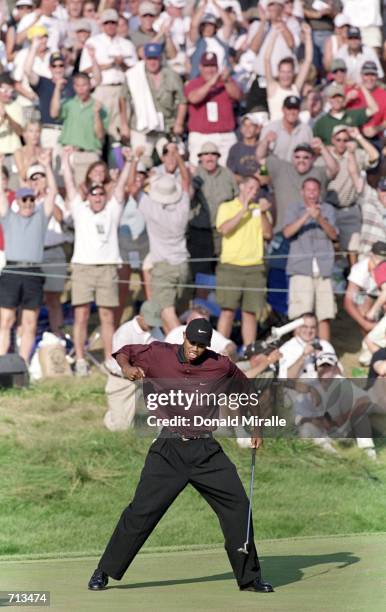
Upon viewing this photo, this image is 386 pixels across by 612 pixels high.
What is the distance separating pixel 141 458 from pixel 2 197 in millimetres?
3003

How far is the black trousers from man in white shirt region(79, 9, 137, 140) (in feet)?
28.5

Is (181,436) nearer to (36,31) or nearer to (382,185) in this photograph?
(382,185)

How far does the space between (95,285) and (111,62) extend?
2904mm

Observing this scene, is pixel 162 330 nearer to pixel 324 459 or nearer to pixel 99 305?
pixel 99 305

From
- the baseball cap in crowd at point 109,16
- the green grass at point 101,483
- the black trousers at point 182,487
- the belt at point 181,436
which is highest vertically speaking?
the baseball cap in crowd at point 109,16

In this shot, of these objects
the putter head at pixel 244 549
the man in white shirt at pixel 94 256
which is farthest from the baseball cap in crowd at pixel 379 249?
the putter head at pixel 244 549

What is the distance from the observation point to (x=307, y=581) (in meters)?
9.95

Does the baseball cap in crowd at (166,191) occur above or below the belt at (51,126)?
below

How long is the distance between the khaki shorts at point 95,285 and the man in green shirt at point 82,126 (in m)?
1.31

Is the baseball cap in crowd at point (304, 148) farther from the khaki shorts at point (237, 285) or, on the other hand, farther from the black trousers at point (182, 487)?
the black trousers at point (182, 487)

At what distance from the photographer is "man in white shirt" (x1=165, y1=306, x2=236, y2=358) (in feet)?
49.6

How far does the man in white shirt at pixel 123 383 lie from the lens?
15.3 meters

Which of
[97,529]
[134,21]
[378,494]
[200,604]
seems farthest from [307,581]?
[134,21]

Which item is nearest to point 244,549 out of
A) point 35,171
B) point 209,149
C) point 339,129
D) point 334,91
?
point 35,171
